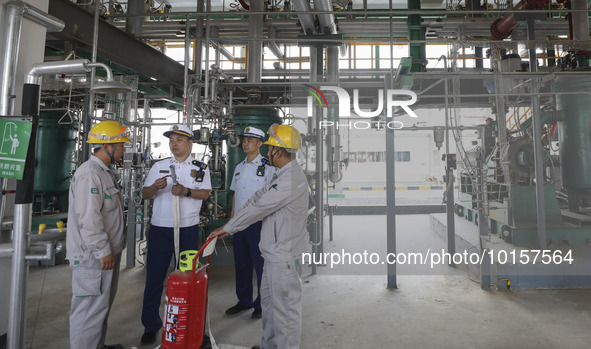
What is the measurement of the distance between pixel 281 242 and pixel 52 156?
623 cm

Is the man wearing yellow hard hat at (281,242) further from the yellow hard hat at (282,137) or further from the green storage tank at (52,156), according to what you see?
the green storage tank at (52,156)

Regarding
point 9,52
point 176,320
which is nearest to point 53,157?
point 9,52

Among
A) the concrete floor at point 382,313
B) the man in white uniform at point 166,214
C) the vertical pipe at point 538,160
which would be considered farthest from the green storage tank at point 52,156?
the vertical pipe at point 538,160

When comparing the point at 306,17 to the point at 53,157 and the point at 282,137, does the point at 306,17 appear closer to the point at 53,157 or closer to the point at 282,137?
the point at 282,137

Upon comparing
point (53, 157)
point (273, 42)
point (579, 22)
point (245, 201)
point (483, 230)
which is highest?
point (273, 42)

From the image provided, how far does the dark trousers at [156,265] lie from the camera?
2.66m

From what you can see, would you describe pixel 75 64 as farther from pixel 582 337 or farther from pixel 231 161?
pixel 582 337

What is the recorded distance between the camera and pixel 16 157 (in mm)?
1913

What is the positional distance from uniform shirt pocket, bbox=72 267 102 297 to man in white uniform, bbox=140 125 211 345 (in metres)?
0.59

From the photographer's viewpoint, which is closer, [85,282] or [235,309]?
[85,282]

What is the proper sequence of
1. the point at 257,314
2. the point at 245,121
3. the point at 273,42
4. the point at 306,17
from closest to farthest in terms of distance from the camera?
the point at 257,314, the point at 306,17, the point at 245,121, the point at 273,42

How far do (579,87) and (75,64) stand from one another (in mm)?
6133

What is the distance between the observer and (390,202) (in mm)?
4137

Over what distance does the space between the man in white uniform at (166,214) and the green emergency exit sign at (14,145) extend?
0.90 metres
